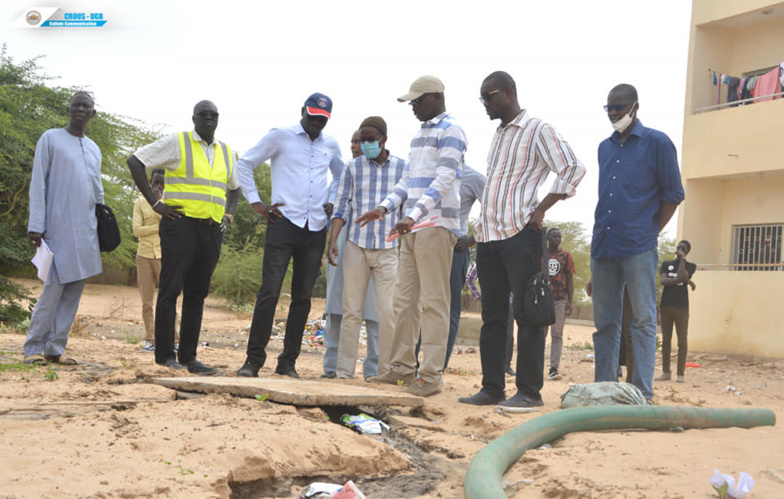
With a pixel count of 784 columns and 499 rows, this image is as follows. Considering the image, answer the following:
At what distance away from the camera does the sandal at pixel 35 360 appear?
5273 millimetres

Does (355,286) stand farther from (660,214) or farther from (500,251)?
(660,214)

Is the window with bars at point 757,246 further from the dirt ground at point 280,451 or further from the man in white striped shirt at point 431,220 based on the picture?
the dirt ground at point 280,451

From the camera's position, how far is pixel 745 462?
3.20 m

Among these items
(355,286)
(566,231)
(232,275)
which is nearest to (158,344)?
(355,286)

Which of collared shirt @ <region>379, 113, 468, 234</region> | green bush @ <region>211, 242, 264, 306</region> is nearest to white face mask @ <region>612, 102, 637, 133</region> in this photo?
collared shirt @ <region>379, 113, 468, 234</region>

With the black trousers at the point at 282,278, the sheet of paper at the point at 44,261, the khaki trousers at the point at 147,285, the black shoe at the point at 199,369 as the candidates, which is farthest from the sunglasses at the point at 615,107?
the khaki trousers at the point at 147,285

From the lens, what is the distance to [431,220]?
16.7ft

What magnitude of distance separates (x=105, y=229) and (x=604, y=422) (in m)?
4.16

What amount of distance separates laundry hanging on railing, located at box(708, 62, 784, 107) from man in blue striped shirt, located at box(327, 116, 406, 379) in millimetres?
9663

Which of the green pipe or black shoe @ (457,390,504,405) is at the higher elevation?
the green pipe

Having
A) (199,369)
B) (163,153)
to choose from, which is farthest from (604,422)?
(163,153)

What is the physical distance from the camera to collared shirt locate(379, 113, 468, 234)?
5035 mm

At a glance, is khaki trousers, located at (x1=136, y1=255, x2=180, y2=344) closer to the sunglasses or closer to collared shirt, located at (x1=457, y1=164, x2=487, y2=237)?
collared shirt, located at (x1=457, y1=164, x2=487, y2=237)

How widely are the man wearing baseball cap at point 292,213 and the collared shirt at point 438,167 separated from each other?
711 millimetres
